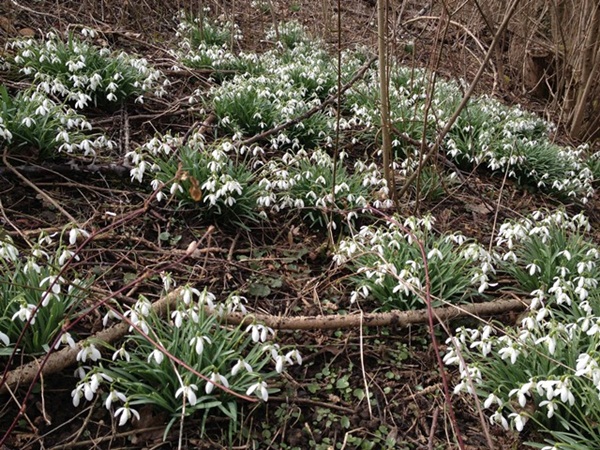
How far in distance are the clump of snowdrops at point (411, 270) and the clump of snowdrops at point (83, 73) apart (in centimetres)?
262

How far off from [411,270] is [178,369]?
4.53 feet

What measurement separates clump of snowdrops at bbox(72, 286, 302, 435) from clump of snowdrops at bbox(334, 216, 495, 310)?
2.70ft

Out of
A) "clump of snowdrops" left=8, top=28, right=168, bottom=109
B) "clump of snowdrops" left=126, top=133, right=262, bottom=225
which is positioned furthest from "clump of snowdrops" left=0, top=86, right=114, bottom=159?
"clump of snowdrops" left=8, top=28, right=168, bottom=109

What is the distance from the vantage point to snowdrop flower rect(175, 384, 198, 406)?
1834mm

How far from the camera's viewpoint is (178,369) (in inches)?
80.2

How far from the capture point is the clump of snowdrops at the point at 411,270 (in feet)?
9.07

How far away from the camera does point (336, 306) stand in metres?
2.91

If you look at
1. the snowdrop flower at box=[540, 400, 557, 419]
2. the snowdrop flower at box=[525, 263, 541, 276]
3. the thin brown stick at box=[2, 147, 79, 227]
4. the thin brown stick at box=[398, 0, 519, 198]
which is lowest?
the thin brown stick at box=[2, 147, 79, 227]

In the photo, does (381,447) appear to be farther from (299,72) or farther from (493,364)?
(299,72)

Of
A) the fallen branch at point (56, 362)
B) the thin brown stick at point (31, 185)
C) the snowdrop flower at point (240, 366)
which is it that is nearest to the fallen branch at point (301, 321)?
the fallen branch at point (56, 362)

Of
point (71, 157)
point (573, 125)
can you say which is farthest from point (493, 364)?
point (573, 125)

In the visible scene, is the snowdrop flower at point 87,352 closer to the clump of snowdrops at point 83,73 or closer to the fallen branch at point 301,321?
the fallen branch at point 301,321

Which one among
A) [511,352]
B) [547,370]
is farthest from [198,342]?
[547,370]

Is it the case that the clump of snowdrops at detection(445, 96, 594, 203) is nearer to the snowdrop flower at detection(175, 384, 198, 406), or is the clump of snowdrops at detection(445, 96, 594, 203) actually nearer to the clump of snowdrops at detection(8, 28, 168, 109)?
the clump of snowdrops at detection(8, 28, 168, 109)
